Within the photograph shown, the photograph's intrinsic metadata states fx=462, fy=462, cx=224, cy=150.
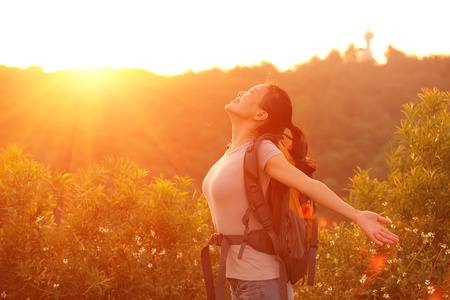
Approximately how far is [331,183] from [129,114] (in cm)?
1432

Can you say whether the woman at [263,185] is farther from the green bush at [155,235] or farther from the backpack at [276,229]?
the green bush at [155,235]

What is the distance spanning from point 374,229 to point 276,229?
47 centimetres

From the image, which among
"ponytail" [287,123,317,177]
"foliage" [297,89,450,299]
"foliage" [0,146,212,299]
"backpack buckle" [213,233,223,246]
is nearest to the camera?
"backpack buckle" [213,233,223,246]

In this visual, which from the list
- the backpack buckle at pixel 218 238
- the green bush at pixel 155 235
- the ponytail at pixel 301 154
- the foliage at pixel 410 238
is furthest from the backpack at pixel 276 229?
the foliage at pixel 410 238

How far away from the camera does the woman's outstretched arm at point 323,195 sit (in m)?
1.95

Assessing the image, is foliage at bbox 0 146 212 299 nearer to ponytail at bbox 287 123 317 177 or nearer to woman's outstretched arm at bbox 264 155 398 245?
ponytail at bbox 287 123 317 177

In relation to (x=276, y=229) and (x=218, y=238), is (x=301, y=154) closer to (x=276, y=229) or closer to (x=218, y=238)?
(x=276, y=229)

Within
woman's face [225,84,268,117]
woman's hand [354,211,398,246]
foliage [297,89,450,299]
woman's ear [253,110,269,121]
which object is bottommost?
foliage [297,89,450,299]

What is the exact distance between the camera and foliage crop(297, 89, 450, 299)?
13.0 ft

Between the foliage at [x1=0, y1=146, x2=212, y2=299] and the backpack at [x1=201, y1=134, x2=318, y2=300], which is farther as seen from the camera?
the foliage at [x1=0, y1=146, x2=212, y2=299]

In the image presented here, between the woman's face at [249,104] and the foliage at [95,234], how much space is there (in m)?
1.89

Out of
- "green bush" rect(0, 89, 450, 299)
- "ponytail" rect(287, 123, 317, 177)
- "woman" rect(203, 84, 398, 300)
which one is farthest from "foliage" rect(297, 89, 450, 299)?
"woman" rect(203, 84, 398, 300)

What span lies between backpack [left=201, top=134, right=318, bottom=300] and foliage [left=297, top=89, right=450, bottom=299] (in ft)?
6.76

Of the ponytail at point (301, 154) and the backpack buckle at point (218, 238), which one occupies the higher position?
the ponytail at point (301, 154)
